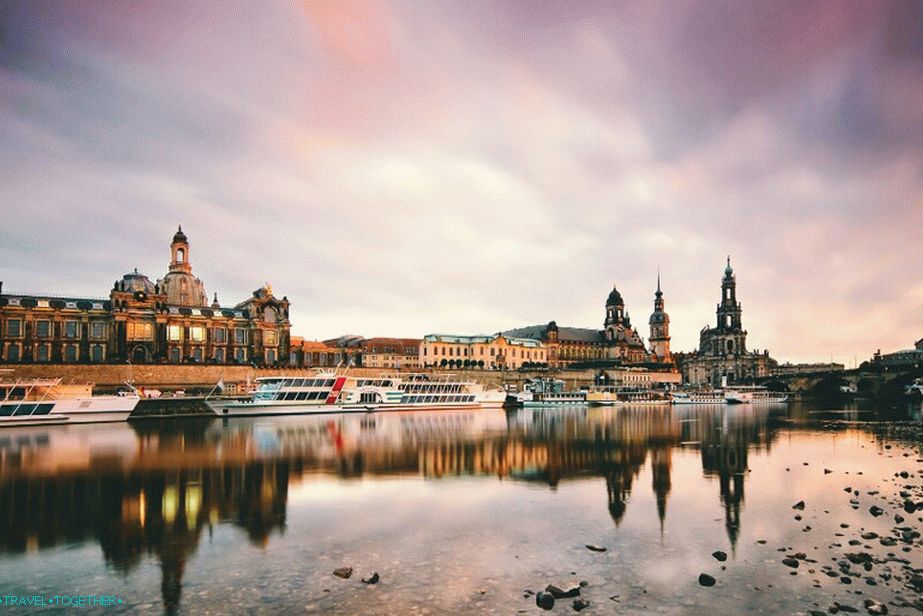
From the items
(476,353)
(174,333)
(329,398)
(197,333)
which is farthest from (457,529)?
(476,353)

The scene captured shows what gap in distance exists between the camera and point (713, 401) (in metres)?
116

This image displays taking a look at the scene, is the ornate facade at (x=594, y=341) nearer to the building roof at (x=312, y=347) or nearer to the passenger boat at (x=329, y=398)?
the building roof at (x=312, y=347)

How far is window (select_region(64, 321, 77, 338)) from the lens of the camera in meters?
89.9

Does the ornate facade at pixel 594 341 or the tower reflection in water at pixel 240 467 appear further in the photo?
the ornate facade at pixel 594 341

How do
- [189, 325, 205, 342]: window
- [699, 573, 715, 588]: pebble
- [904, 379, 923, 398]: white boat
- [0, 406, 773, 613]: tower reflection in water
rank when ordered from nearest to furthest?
[699, 573, 715, 588]: pebble → [0, 406, 773, 613]: tower reflection in water → [189, 325, 205, 342]: window → [904, 379, 923, 398]: white boat

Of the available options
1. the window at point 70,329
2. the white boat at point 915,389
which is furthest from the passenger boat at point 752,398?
the window at point 70,329

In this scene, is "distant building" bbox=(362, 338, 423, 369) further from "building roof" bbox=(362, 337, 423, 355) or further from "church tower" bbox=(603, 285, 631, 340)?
"church tower" bbox=(603, 285, 631, 340)

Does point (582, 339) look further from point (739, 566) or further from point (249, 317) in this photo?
point (739, 566)

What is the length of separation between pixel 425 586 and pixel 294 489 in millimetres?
12185

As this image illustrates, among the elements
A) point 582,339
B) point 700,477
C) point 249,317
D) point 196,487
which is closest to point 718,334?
point 582,339

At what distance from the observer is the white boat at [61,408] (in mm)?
55344

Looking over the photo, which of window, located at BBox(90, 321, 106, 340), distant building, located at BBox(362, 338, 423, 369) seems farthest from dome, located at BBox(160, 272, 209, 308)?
distant building, located at BBox(362, 338, 423, 369)

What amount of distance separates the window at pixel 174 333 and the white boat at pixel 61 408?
2972 centimetres

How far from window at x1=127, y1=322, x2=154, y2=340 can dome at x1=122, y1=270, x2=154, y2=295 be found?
8970 millimetres
